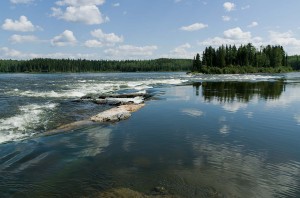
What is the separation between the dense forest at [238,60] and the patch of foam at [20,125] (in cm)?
13365

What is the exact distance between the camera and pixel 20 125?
71.4 ft

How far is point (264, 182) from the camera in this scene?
10992 mm

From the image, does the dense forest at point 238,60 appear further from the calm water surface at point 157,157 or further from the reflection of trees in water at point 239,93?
the calm water surface at point 157,157

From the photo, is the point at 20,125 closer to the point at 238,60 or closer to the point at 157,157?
the point at 157,157

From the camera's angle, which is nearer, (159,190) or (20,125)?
(159,190)

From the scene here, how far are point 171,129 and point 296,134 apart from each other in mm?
7591

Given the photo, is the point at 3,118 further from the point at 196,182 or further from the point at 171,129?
the point at 196,182

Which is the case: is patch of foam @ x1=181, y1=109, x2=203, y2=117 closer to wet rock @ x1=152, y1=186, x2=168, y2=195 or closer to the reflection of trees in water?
the reflection of trees in water

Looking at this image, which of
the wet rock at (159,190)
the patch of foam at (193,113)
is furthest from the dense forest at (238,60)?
the wet rock at (159,190)

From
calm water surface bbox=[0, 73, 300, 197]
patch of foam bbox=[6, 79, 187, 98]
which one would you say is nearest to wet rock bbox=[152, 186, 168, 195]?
calm water surface bbox=[0, 73, 300, 197]

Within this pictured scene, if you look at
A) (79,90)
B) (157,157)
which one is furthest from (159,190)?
(79,90)

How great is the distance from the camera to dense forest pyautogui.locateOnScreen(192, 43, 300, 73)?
15575 cm

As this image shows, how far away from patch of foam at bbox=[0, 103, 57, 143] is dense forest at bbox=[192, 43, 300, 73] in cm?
13365

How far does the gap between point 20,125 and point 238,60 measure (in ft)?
509
